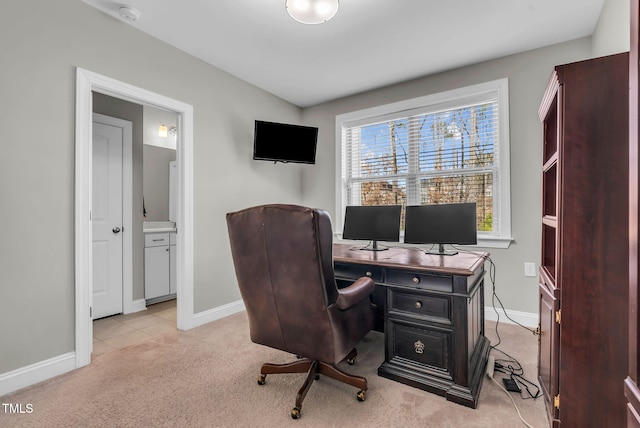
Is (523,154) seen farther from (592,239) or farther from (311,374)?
(311,374)

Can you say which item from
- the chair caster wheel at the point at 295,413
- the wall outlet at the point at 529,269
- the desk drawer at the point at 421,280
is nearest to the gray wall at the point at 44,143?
the chair caster wheel at the point at 295,413

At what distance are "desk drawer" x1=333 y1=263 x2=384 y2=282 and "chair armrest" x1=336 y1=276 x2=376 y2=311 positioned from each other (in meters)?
0.11

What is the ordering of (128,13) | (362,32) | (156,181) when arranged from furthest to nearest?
(156,181) → (362,32) → (128,13)

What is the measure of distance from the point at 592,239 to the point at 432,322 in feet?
2.97

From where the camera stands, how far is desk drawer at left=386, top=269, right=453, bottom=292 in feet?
5.79

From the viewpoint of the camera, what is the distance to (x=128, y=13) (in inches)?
91.7

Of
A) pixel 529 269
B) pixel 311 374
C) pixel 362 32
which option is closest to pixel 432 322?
pixel 311 374

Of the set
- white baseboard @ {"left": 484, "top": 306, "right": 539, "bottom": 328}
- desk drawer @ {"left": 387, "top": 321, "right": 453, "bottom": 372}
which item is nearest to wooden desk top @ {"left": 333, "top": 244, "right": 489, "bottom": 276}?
desk drawer @ {"left": 387, "top": 321, "right": 453, "bottom": 372}

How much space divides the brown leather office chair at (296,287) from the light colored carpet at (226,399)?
147mm

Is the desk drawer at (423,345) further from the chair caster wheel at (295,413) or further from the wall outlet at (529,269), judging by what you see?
the wall outlet at (529,269)

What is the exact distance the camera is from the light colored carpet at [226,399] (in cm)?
159

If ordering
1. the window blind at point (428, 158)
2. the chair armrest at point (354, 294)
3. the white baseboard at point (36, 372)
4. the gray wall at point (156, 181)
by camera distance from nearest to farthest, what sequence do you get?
the chair armrest at point (354, 294) < the white baseboard at point (36, 372) < the window blind at point (428, 158) < the gray wall at point (156, 181)

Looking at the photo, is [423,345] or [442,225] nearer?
[423,345]

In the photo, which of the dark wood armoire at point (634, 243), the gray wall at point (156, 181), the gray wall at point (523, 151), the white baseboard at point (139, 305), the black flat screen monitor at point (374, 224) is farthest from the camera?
the gray wall at point (156, 181)
